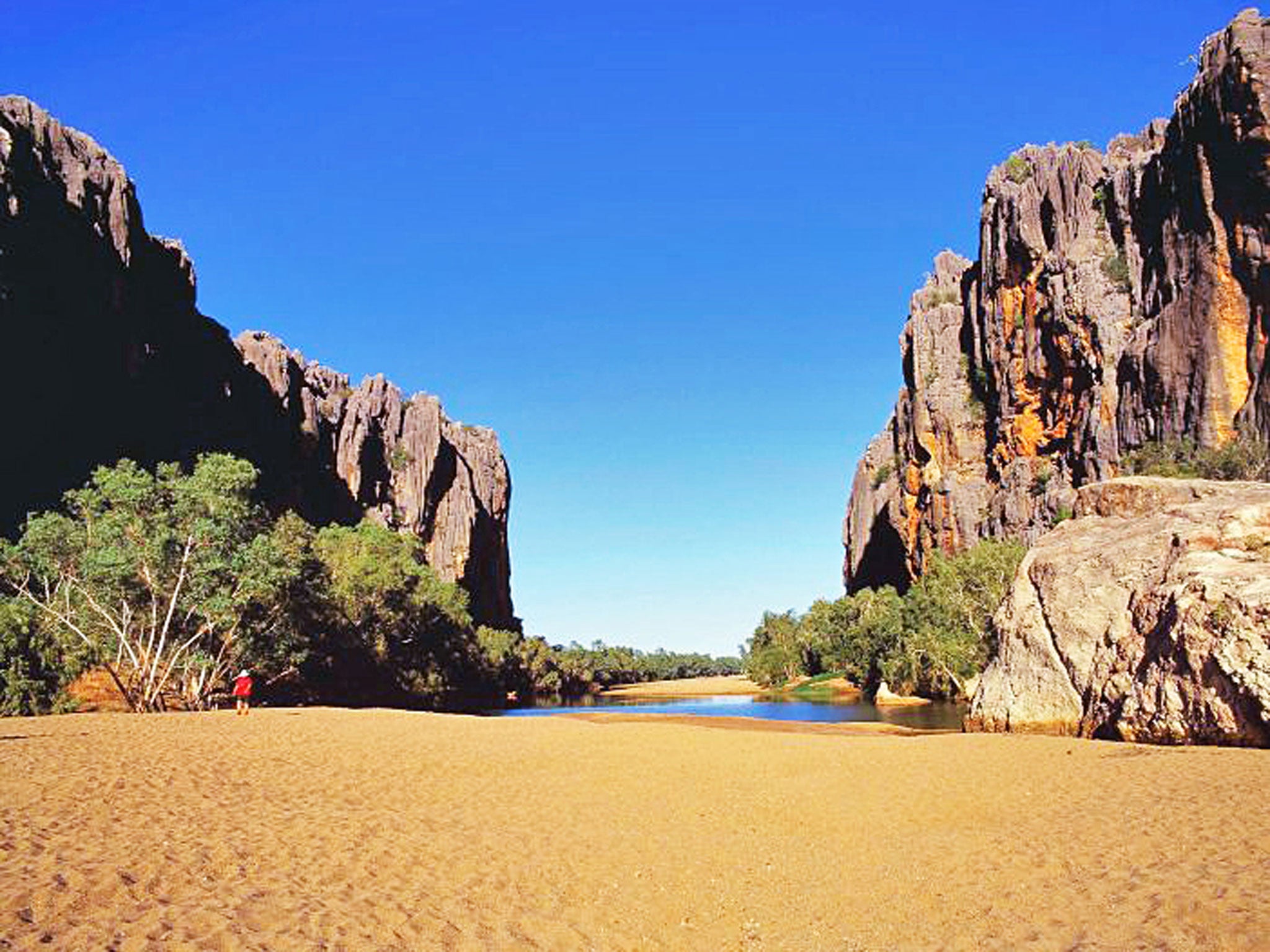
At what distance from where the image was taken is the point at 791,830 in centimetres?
1356

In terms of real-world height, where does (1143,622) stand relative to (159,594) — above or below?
below

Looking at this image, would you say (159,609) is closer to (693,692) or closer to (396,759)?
(396,759)

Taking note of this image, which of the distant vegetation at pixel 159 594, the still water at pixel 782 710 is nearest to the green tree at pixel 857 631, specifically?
the still water at pixel 782 710

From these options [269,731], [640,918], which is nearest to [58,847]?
[640,918]

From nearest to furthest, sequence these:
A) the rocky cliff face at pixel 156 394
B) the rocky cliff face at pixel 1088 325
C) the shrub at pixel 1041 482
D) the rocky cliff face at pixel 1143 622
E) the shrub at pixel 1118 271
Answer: the rocky cliff face at pixel 1143 622 → the rocky cliff face at pixel 1088 325 → the rocky cliff face at pixel 156 394 → the shrub at pixel 1118 271 → the shrub at pixel 1041 482

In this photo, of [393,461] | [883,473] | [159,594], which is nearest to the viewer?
[159,594]

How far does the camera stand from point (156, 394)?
9894cm

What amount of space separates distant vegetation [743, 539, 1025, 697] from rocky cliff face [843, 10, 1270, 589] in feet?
42.3

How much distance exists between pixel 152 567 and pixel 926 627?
55.3 meters

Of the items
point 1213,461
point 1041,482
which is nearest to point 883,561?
point 1041,482

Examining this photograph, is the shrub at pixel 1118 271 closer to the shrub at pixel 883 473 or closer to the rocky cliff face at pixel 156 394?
the shrub at pixel 883 473

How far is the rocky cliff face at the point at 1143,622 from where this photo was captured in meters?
18.5

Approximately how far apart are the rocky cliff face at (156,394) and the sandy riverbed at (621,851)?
71.2m

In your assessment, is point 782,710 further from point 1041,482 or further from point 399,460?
point 399,460
